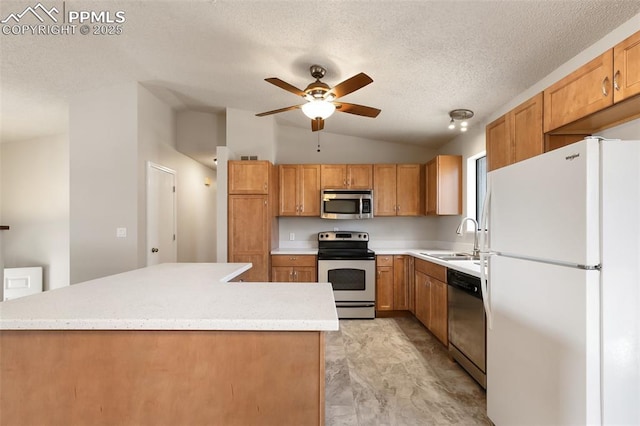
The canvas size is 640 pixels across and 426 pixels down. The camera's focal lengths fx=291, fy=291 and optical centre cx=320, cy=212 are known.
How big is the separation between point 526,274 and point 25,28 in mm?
4041

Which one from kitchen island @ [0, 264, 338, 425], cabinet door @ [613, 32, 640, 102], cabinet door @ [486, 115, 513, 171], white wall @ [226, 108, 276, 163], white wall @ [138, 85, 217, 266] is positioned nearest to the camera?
kitchen island @ [0, 264, 338, 425]

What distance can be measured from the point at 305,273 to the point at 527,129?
2836 mm

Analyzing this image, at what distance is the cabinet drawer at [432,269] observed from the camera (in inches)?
111

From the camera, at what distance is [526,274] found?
4.73 ft

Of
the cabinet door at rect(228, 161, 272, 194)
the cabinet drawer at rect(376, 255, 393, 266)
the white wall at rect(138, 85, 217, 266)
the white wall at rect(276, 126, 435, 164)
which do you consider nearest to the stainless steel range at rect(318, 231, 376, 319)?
the cabinet drawer at rect(376, 255, 393, 266)

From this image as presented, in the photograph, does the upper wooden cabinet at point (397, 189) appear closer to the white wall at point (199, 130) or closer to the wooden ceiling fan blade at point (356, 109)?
the wooden ceiling fan blade at point (356, 109)

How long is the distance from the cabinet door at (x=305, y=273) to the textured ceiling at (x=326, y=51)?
2057mm

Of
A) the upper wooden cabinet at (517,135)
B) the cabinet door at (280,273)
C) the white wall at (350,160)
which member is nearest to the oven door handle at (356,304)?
the cabinet door at (280,273)

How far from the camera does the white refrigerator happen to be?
3.69 ft

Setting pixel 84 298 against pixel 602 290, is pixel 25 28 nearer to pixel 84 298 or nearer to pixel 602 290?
pixel 84 298

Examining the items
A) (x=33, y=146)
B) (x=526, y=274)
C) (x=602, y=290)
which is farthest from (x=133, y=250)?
(x=602, y=290)

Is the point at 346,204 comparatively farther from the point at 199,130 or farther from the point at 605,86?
the point at 605,86

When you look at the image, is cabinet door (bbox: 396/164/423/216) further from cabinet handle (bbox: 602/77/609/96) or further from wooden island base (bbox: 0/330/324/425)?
wooden island base (bbox: 0/330/324/425)

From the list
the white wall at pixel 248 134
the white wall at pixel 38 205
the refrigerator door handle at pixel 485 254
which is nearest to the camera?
the refrigerator door handle at pixel 485 254
